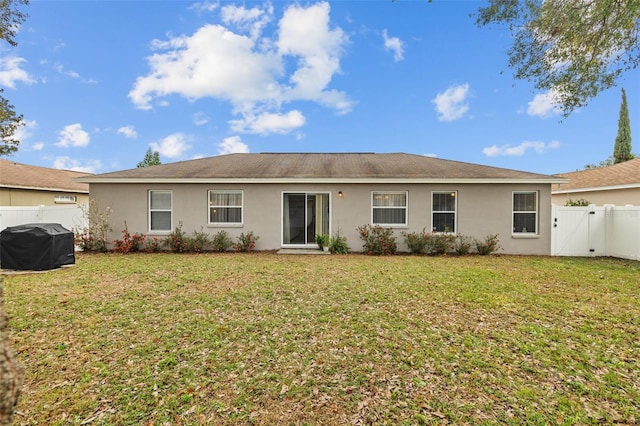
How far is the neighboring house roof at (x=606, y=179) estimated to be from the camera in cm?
1259

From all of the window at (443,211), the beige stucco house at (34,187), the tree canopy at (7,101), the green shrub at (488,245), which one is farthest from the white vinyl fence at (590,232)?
the beige stucco house at (34,187)

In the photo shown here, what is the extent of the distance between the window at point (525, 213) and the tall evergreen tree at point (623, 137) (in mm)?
22839

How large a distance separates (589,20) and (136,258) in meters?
14.6

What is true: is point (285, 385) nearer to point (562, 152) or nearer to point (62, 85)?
point (62, 85)

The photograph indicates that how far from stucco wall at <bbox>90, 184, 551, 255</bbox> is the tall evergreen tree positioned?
23.5 meters

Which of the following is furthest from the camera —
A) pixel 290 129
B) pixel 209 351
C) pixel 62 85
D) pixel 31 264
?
pixel 290 129

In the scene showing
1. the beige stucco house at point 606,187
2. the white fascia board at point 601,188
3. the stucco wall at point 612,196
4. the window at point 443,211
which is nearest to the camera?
the window at point 443,211

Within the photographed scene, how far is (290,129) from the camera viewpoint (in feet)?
65.8

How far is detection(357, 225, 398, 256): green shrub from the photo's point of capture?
403 inches

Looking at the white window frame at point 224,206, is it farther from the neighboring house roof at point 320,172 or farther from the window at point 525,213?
the window at point 525,213

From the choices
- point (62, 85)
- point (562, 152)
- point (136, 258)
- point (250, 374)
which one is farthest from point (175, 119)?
point (562, 152)

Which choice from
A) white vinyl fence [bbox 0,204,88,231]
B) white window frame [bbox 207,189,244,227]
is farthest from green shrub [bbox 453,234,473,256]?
white vinyl fence [bbox 0,204,88,231]

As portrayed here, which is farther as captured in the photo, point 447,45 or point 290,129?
point 290,129

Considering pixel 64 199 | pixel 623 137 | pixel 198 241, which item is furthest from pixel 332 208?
pixel 623 137
